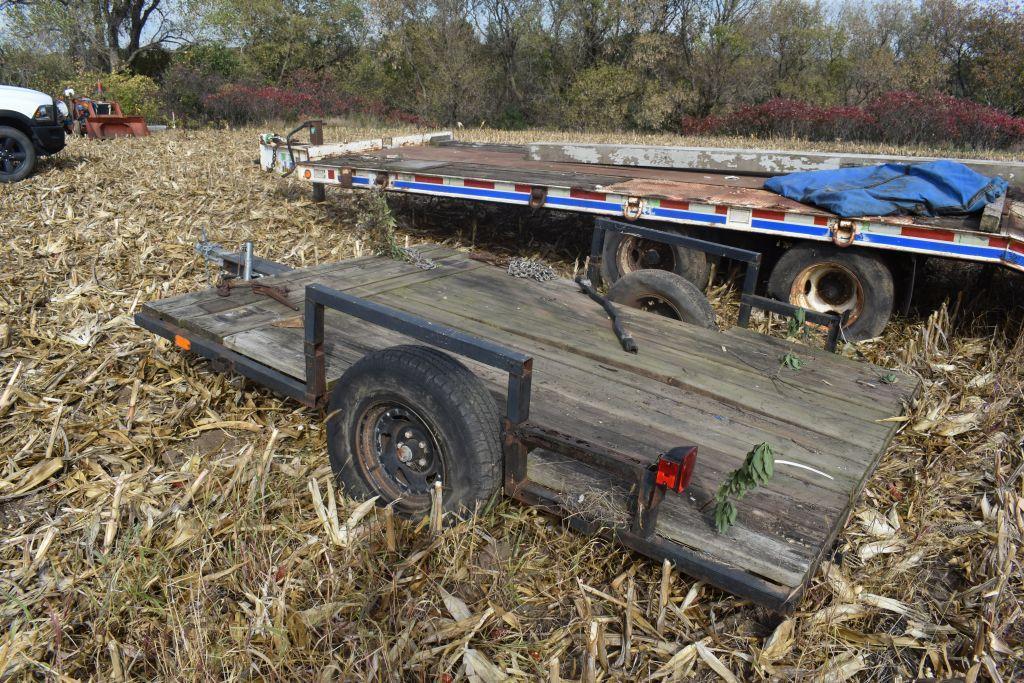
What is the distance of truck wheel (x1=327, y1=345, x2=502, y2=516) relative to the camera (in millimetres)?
2814

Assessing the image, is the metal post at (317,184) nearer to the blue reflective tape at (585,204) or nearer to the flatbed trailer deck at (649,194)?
the flatbed trailer deck at (649,194)

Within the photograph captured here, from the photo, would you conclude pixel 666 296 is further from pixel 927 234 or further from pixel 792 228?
pixel 927 234

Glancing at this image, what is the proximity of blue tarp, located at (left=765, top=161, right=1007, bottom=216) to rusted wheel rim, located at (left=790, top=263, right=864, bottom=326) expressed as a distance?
0.51 metres

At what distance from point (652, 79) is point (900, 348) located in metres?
27.8

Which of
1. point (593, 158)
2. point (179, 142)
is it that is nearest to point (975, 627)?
point (593, 158)

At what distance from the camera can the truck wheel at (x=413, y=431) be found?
2814 mm

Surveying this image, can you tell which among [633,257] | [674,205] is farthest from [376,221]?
[674,205]

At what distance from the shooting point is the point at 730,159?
8289 millimetres

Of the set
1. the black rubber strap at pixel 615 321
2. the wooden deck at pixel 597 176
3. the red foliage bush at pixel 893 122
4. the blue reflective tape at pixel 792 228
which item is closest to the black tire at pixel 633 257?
the wooden deck at pixel 597 176

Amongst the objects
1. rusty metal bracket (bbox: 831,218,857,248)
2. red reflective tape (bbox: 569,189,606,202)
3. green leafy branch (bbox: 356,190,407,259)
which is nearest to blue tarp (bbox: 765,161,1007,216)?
rusty metal bracket (bbox: 831,218,857,248)

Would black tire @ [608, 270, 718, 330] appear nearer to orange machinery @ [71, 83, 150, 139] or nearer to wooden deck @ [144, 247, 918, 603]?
wooden deck @ [144, 247, 918, 603]

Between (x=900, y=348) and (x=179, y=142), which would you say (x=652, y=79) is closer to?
(x=179, y=142)

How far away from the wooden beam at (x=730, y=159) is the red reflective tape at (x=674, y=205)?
208 cm

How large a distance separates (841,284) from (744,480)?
4.11 m
